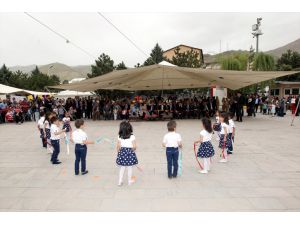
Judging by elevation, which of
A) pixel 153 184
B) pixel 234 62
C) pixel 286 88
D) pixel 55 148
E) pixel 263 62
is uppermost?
pixel 263 62

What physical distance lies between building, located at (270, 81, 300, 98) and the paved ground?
2678cm

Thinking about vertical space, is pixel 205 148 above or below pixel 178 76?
below

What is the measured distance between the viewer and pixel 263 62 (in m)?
30.0

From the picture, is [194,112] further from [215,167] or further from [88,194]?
[88,194]

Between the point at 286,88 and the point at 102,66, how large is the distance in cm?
2513

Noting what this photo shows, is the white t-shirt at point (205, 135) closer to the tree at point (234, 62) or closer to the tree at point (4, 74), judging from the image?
the tree at point (234, 62)

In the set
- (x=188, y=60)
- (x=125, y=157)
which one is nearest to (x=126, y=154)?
(x=125, y=157)

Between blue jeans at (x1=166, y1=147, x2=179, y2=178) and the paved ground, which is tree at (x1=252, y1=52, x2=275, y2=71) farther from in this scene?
blue jeans at (x1=166, y1=147, x2=179, y2=178)

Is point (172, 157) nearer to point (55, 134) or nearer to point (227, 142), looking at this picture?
point (227, 142)

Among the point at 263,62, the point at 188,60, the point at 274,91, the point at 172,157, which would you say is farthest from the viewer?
the point at 274,91

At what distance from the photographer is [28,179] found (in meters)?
5.23

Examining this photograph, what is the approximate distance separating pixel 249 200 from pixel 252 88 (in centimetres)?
2458

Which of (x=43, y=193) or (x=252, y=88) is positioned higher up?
(x=252, y=88)

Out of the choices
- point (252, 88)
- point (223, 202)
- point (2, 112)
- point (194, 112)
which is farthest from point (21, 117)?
point (252, 88)
